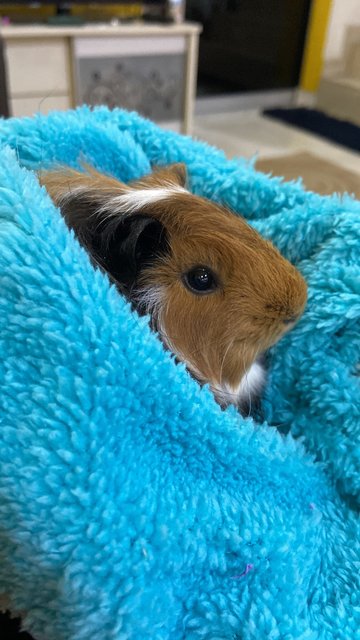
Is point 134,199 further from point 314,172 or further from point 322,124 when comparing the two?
point 322,124

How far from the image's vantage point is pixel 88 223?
0.64 meters

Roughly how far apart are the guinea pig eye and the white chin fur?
13cm

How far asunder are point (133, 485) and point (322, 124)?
3.45 meters

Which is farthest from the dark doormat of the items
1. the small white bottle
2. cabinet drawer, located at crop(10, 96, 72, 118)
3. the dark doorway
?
cabinet drawer, located at crop(10, 96, 72, 118)

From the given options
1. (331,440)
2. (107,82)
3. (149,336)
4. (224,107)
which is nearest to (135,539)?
(149,336)

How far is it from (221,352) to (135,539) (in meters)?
0.24

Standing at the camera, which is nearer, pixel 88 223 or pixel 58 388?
pixel 58 388

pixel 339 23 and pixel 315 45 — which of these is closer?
pixel 339 23

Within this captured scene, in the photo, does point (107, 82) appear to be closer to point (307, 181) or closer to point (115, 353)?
point (307, 181)

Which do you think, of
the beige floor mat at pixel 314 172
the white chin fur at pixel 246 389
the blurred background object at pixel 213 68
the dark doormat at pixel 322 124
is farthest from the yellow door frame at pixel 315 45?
the white chin fur at pixel 246 389

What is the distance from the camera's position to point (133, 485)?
493 millimetres

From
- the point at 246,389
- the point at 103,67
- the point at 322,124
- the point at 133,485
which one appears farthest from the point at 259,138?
the point at 133,485

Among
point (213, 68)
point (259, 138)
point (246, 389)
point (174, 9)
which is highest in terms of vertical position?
point (174, 9)

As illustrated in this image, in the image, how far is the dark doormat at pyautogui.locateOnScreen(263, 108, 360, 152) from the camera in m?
3.26
